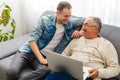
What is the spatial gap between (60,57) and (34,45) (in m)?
0.57

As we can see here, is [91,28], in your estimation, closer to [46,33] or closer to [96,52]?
[96,52]

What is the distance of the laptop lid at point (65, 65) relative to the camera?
1.54m

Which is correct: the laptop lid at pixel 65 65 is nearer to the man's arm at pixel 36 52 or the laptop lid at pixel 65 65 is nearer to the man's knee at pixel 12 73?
the man's arm at pixel 36 52

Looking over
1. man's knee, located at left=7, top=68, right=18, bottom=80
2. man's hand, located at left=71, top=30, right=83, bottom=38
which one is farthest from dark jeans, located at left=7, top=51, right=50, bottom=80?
man's hand, located at left=71, top=30, right=83, bottom=38

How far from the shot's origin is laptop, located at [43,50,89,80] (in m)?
1.54

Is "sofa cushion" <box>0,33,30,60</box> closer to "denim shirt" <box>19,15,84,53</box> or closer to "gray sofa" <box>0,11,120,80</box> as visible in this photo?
"gray sofa" <box>0,11,120,80</box>

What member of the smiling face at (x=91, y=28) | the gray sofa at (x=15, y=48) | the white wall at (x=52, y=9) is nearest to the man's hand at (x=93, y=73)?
the gray sofa at (x=15, y=48)

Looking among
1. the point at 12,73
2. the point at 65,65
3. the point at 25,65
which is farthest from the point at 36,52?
the point at 65,65

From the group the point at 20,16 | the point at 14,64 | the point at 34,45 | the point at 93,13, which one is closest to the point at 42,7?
the point at 20,16

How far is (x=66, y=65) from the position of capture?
5.34 feet

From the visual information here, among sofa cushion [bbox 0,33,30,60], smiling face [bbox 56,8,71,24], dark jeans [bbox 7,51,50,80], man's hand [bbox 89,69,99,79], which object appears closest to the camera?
man's hand [bbox 89,69,99,79]

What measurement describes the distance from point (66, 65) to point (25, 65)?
62 cm

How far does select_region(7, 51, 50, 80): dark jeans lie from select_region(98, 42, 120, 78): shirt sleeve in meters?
0.53

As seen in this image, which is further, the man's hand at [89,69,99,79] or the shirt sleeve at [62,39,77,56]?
the shirt sleeve at [62,39,77,56]
